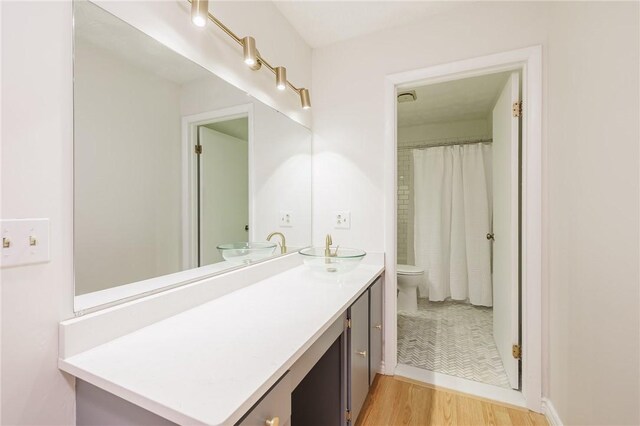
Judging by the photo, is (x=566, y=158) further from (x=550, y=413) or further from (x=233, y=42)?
(x=233, y=42)

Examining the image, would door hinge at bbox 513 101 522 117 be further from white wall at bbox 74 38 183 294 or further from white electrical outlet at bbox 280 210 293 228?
white wall at bbox 74 38 183 294

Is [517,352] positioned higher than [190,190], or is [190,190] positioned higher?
[190,190]

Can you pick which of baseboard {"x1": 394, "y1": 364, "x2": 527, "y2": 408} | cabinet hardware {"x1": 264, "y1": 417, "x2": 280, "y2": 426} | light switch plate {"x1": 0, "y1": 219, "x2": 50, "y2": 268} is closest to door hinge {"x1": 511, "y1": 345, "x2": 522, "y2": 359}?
baseboard {"x1": 394, "y1": 364, "x2": 527, "y2": 408}

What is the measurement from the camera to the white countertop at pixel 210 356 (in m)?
0.58

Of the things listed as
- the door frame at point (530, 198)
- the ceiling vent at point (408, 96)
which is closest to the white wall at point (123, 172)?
the door frame at point (530, 198)

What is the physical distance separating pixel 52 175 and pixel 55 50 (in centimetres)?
34

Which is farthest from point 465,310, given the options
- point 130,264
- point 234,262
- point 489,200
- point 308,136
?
point 130,264

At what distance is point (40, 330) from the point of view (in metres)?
0.72

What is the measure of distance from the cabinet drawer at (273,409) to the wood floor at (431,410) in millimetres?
945

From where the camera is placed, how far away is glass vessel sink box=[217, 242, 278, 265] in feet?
4.55

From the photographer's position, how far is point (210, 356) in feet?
2.46

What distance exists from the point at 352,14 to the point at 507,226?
5.48 feet

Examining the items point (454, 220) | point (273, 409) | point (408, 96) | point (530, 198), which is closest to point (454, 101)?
point (408, 96)

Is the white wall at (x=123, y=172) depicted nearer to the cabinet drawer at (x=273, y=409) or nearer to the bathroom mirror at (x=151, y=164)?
the bathroom mirror at (x=151, y=164)
